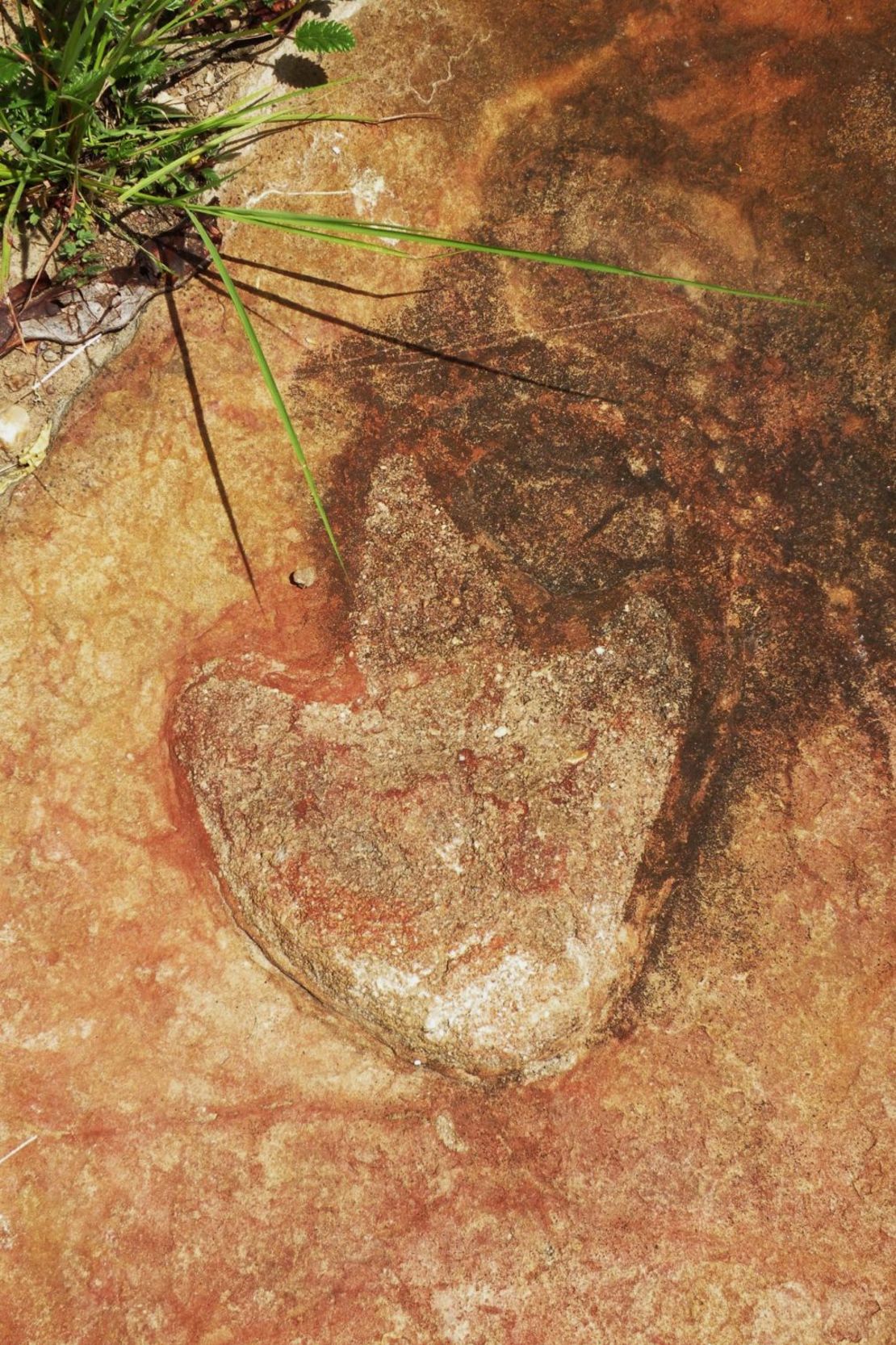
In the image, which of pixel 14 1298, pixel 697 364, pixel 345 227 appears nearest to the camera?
pixel 14 1298

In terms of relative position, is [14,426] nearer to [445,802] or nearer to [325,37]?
[325,37]

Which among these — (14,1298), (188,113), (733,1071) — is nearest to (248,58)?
(188,113)

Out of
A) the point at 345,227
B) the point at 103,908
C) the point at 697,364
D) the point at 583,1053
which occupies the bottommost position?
the point at 583,1053

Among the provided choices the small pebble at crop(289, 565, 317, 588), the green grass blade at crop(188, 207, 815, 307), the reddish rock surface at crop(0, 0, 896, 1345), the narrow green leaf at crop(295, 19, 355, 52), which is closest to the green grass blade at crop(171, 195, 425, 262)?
the green grass blade at crop(188, 207, 815, 307)

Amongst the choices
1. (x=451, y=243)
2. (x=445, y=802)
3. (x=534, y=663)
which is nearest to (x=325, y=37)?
(x=451, y=243)

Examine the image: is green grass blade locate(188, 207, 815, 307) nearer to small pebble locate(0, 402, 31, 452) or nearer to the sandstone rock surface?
the sandstone rock surface

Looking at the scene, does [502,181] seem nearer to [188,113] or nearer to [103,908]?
[188,113]

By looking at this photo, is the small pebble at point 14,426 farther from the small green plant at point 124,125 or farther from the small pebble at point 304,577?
the small pebble at point 304,577
